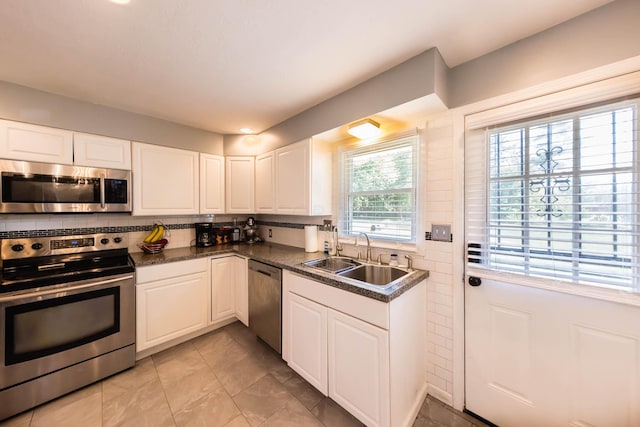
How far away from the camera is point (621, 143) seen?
1.13m

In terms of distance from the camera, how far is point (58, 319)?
1.70m

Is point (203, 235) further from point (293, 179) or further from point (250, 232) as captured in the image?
point (293, 179)

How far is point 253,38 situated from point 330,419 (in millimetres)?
2482

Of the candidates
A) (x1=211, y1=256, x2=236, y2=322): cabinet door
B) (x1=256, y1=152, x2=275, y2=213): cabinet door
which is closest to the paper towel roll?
(x1=256, y1=152, x2=275, y2=213): cabinet door

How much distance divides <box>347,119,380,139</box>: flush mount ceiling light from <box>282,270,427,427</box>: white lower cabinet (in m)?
1.26

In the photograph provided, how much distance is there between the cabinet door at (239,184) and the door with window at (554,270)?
96.2 inches

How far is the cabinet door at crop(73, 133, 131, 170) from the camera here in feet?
6.85

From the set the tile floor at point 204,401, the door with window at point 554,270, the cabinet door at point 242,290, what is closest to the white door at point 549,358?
the door with window at point 554,270

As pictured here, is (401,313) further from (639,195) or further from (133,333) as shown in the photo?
(133,333)

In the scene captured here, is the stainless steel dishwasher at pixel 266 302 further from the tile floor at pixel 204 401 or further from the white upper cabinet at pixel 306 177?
the white upper cabinet at pixel 306 177

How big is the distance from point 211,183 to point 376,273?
228 centimetres

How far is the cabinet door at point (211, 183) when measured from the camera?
285cm

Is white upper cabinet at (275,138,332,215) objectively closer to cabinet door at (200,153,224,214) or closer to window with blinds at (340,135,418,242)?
window with blinds at (340,135,418,242)

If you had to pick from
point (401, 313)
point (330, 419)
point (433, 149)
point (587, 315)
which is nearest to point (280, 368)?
point (330, 419)
